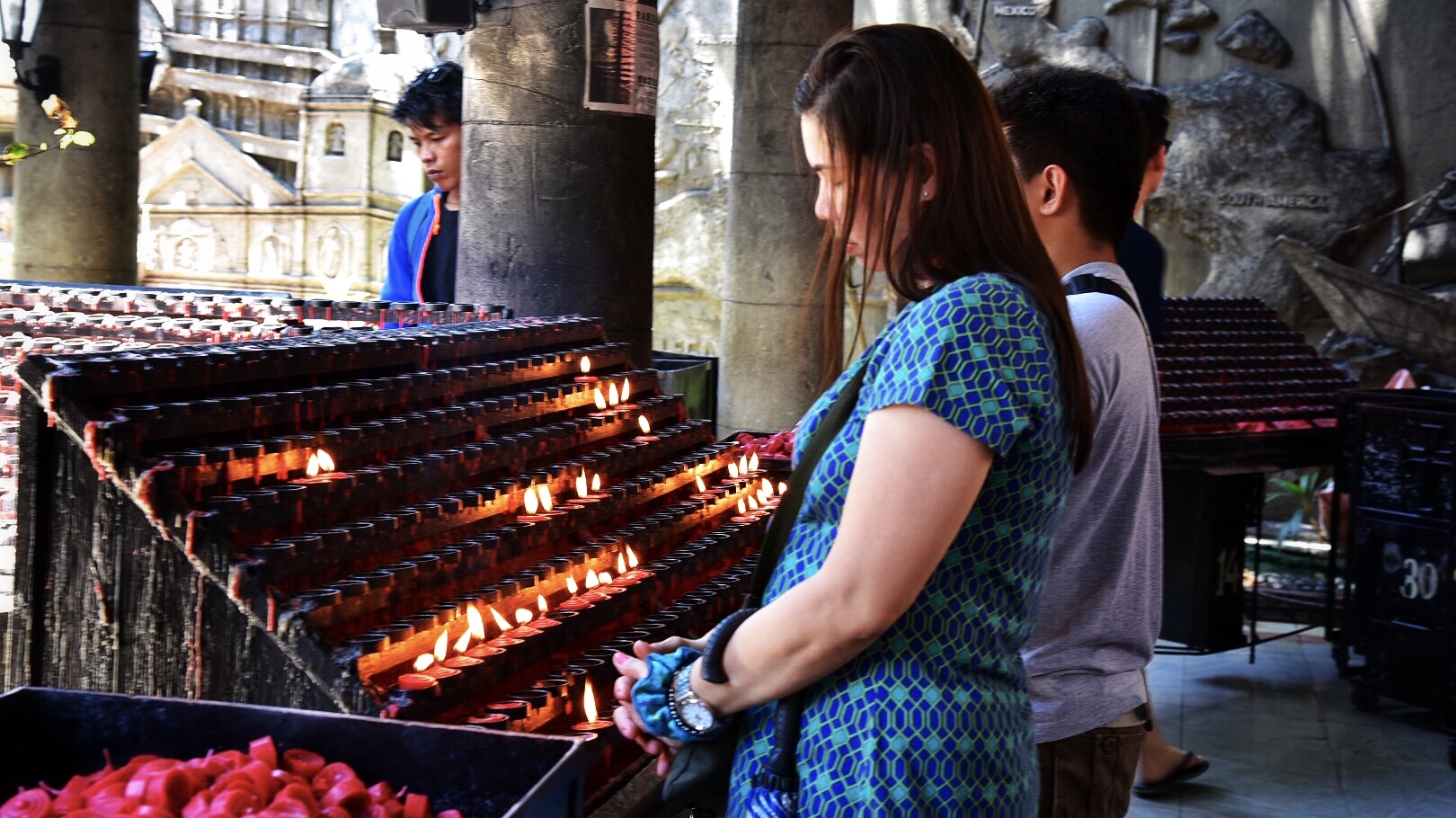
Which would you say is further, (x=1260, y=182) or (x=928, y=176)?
(x=1260, y=182)

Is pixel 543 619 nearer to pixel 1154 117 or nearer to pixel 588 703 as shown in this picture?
pixel 588 703

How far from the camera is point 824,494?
1669 millimetres

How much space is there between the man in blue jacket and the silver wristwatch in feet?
10.7

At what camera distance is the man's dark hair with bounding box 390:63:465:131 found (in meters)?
4.86

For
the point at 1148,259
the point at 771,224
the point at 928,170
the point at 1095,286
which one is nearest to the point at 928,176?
the point at 928,170

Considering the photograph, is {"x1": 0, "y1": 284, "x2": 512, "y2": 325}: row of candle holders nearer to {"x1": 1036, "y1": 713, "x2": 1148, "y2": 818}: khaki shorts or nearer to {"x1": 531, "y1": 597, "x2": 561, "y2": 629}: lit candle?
{"x1": 531, "y1": 597, "x2": 561, "y2": 629}: lit candle

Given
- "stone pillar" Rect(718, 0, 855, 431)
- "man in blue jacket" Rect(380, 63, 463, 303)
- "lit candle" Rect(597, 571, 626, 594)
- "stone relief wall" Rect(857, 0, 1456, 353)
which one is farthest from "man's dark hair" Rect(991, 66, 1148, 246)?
"stone relief wall" Rect(857, 0, 1456, 353)

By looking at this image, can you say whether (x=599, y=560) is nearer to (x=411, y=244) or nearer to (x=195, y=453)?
(x=195, y=453)

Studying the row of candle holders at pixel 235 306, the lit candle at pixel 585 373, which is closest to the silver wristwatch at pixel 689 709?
the lit candle at pixel 585 373

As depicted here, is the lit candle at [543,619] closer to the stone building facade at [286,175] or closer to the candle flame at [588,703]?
the candle flame at [588,703]

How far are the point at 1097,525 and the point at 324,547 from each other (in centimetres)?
122

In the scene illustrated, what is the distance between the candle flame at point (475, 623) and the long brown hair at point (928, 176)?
77 centimetres

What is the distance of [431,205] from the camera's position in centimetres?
514

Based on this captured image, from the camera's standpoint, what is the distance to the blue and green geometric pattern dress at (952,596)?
62.1 inches
